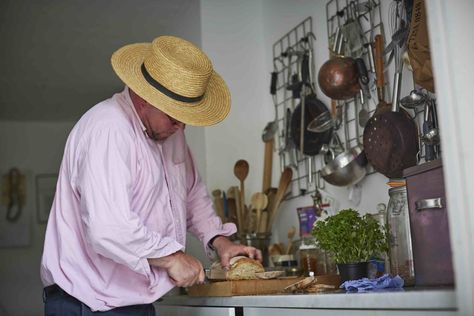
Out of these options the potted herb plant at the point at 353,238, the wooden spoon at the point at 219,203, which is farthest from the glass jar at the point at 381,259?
the wooden spoon at the point at 219,203

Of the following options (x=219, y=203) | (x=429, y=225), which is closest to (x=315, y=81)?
(x=219, y=203)

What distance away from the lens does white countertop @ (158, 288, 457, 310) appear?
1086mm

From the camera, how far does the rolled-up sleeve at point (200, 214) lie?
2.10 metres

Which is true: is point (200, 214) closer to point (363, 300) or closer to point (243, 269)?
point (243, 269)

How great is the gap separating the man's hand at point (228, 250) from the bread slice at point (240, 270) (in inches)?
1.4

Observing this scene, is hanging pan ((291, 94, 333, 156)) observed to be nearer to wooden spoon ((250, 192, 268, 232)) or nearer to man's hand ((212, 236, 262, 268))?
wooden spoon ((250, 192, 268, 232))

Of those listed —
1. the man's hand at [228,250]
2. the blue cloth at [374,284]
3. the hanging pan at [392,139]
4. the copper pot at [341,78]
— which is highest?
the copper pot at [341,78]

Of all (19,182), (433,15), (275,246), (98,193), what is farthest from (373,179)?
(19,182)

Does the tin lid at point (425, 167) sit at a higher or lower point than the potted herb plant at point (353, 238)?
higher

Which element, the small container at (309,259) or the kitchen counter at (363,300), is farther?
the small container at (309,259)

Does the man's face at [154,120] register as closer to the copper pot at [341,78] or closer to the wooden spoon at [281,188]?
the copper pot at [341,78]

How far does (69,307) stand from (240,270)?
0.46 metres

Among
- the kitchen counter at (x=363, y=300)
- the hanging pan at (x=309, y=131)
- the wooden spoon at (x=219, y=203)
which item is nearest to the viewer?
the kitchen counter at (x=363, y=300)

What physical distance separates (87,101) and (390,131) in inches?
109
